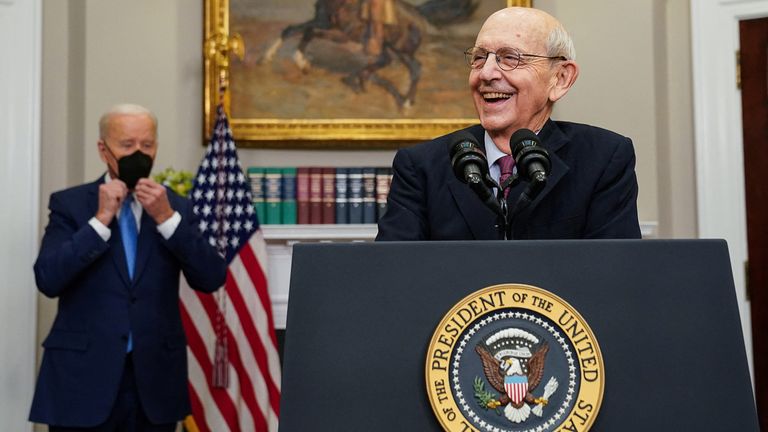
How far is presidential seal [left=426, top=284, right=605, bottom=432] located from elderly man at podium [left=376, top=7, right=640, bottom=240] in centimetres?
62

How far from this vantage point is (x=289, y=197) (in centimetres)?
554

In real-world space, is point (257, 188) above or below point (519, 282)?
above

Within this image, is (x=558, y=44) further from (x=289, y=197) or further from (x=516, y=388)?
(x=289, y=197)

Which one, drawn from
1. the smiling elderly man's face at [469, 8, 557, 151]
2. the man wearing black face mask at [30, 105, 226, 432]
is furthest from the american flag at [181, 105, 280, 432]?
the smiling elderly man's face at [469, 8, 557, 151]

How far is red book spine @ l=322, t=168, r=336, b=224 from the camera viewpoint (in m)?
5.54

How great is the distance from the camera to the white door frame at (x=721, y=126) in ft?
17.6

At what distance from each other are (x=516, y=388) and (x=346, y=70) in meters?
4.47

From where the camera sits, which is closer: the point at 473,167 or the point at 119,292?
the point at 473,167

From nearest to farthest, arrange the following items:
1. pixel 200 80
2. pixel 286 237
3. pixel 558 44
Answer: pixel 558 44 < pixel 286 237 < pixel 200 80

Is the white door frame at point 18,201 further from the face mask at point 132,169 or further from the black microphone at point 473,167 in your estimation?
the black microphone at point 473,167

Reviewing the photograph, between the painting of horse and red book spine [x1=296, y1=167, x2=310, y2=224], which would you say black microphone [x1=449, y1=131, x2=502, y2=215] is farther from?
the painting of horse

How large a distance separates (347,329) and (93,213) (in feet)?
8.67

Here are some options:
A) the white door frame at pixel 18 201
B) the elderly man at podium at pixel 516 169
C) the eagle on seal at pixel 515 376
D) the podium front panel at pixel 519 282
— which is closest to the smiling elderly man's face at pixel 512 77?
the elderly man at podium at pixel 516 169

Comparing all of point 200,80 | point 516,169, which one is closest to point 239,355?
point 200,80
